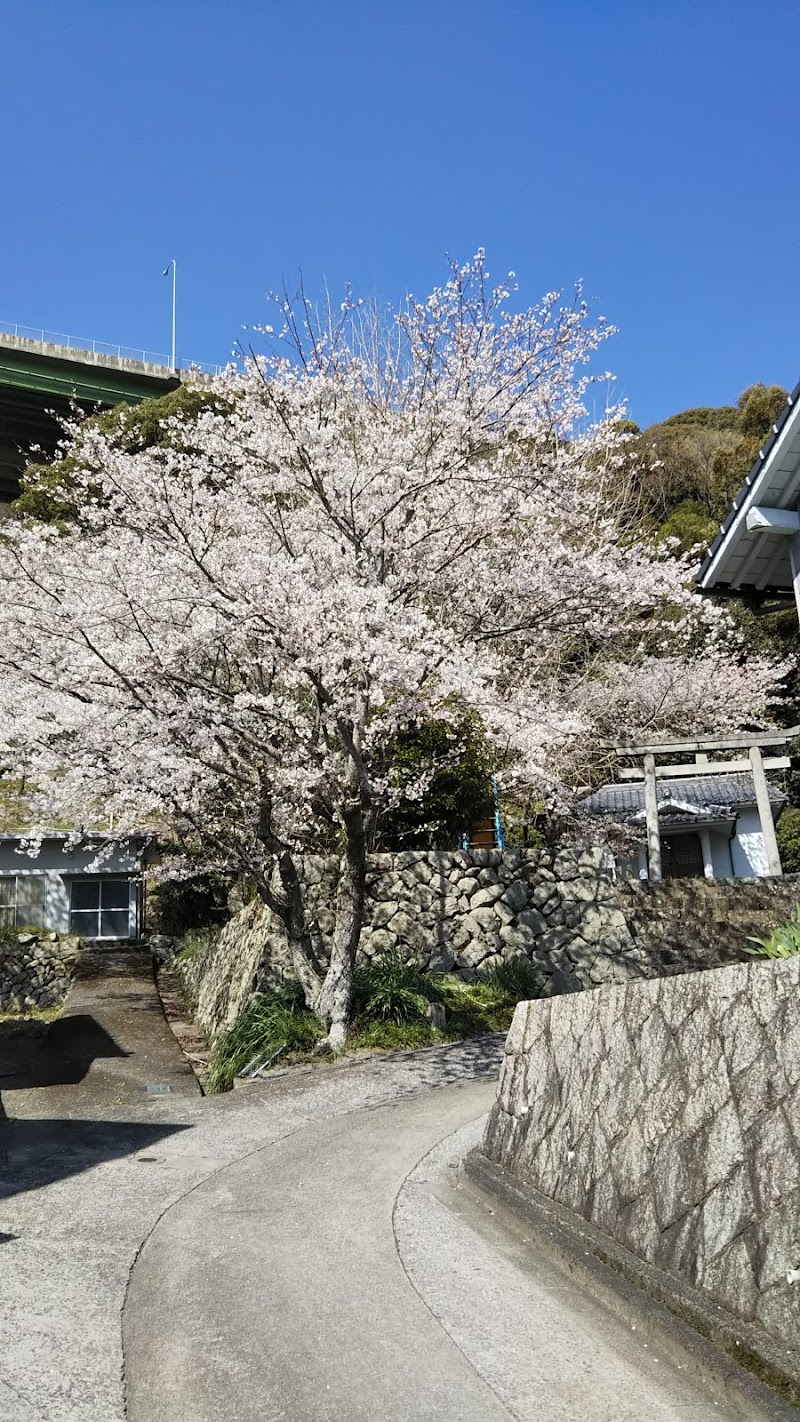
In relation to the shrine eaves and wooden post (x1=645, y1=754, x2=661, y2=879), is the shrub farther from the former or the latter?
the shrine eaves

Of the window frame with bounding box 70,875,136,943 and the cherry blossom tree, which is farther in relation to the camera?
the window frame with bounding box 70,875,136,943

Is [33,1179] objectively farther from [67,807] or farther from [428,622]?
[67,807]

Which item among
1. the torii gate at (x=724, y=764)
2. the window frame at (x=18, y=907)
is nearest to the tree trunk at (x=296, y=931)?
the torii gate at (x=724, y=764)

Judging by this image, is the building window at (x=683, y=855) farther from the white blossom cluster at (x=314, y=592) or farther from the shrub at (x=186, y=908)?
the white blossom cluster at (x=314, y=592)

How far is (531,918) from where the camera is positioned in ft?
53.7

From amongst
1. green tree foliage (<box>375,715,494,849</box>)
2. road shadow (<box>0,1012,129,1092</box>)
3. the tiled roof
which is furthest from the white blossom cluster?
the tiled roof

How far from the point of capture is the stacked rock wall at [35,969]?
22875mm

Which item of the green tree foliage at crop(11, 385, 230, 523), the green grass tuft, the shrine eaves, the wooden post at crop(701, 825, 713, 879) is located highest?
the green tree foliage at crop(11, 385, 230, 523)

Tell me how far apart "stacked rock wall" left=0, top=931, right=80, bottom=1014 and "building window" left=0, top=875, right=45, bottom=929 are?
23.4 inches

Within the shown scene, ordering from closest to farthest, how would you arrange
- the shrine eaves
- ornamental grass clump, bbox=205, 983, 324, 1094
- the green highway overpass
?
1. the shrine eaves
2. ornamental grass clump, bbox=205, 983, 324, 1094
3. the green highway overpass

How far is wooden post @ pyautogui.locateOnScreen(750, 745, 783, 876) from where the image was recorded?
57.5 feet

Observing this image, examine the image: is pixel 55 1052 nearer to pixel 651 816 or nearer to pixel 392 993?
pixel 392 993

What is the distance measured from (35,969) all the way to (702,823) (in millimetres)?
17028

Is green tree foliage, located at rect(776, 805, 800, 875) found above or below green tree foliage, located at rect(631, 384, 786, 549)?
below
